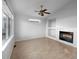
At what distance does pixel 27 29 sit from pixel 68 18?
13.0ft

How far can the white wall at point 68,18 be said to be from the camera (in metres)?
4.36

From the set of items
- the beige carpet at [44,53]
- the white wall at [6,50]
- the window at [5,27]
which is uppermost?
the window at [5,27]

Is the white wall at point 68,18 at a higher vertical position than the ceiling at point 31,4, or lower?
lower

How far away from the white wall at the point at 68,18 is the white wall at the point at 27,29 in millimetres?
2419

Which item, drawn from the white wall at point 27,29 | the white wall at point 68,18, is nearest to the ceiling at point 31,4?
the white wall at point 68,18

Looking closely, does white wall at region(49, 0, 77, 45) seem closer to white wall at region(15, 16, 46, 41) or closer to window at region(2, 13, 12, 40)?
white wall at region(15, 16, 46, 41)

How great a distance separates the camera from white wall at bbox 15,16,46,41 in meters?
5.86

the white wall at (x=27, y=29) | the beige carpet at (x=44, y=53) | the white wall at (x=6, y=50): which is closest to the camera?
the white wall at (x=6, y=50)

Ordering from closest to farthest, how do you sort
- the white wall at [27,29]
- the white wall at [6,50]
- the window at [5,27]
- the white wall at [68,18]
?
the white wall at [6,50]
the window at [5,27]
the white wall at [68,18]
the white wall at [27,29]

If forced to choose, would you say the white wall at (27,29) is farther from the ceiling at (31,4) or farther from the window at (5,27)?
the window at (5,27)

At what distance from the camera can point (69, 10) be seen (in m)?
4.77

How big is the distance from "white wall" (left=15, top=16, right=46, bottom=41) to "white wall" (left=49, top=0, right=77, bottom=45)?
2.42 meters

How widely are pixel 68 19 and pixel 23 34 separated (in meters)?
4.27

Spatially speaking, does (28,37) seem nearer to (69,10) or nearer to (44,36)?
(44,36)
